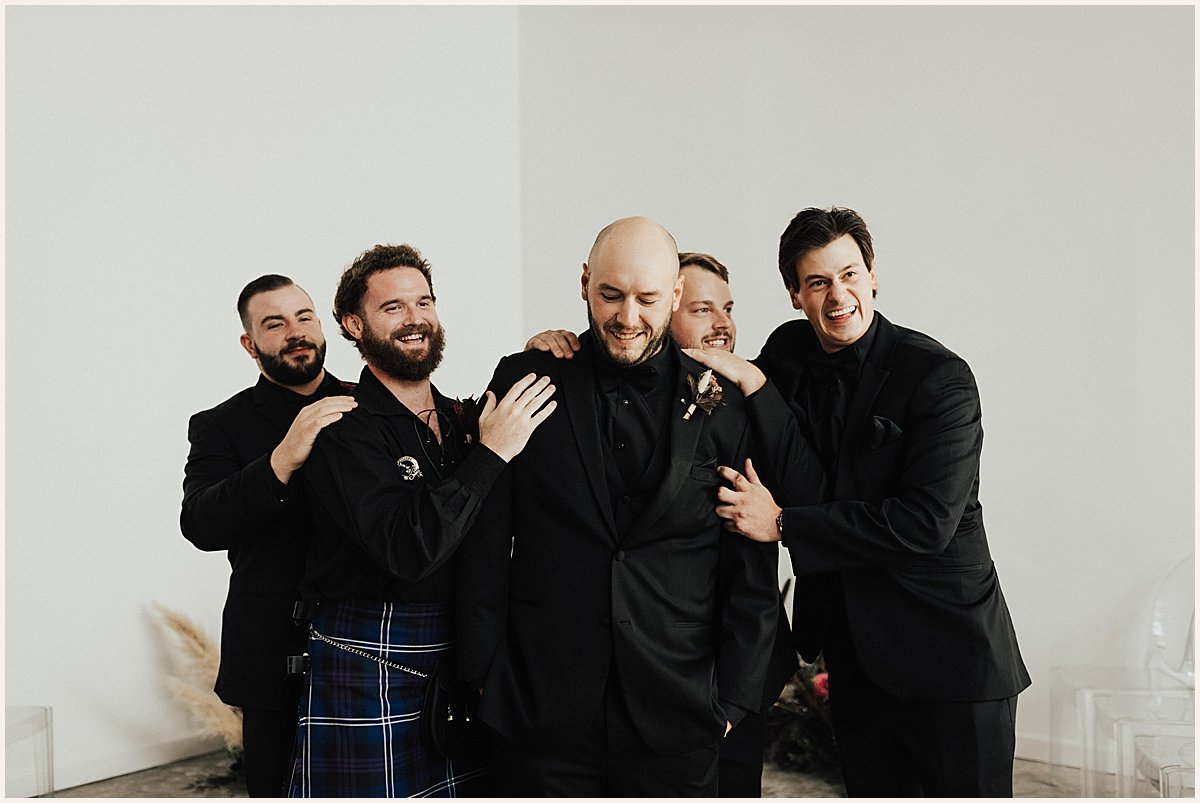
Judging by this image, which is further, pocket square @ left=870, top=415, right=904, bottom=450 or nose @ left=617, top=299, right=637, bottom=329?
pocket square @ left=870, top=415, right=904, bottom=450

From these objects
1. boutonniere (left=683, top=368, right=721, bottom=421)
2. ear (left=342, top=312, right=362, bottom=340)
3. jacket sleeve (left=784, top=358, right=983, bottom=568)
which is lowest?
jacket sleeve (left=784, top=358, right=983, bottom=568)

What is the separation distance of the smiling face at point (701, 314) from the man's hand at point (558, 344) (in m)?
0.62

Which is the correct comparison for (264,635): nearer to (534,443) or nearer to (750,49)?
(534,443)

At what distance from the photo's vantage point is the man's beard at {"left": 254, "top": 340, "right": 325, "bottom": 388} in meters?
3.50

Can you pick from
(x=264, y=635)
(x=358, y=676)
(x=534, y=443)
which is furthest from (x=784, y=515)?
(x=264, y=635)

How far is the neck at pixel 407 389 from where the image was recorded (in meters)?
2.98

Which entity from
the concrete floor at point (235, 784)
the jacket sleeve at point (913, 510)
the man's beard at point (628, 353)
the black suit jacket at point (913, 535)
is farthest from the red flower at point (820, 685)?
the man's beard at point (628, 353)

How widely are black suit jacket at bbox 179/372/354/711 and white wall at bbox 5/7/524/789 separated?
2270 mm

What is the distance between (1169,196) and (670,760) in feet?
12.9

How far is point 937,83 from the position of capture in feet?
Result: 19.3

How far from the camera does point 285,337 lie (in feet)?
11.6

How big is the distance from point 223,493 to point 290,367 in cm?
55

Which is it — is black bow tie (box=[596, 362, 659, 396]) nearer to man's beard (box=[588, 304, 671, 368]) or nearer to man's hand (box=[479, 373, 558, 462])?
man's beard (box=[588, 304, 671, 368])

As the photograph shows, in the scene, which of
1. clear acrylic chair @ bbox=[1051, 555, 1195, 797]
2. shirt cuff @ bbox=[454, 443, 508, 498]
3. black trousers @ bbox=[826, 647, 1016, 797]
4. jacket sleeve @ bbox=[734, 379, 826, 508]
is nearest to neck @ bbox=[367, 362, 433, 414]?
shirt cuff @ bbox=[454, 443, 508, 498]
